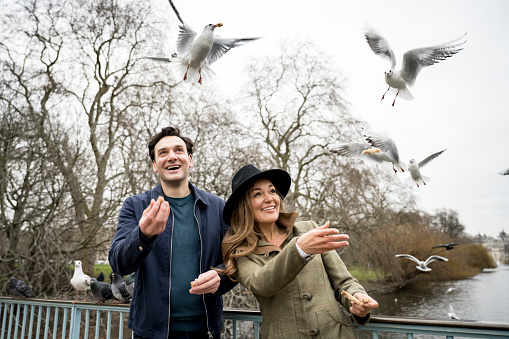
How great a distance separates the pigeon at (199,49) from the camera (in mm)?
3295

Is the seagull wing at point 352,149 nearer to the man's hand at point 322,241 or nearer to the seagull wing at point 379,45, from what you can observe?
the seagull wing at point 379,45

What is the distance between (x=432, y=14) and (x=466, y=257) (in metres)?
22.1

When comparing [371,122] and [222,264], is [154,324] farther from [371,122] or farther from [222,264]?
[371,122]

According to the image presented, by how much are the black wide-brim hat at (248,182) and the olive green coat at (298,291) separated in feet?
0.86

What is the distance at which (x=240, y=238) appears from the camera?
1.68 metres

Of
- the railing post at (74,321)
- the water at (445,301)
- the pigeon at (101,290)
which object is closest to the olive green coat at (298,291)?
the railing post at (74,321)

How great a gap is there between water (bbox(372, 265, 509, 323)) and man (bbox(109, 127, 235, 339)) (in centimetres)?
1093

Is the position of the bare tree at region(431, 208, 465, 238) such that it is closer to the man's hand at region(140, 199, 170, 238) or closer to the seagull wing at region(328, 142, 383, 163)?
the seagull wing at region(328, 142, 383, 163)

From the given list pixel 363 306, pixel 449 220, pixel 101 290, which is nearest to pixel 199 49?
pixel 363 306

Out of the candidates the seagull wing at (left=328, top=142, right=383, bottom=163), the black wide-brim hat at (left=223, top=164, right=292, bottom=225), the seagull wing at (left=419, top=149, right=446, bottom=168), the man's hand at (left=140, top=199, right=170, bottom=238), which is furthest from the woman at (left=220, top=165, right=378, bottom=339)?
the seagull wing at (left=419, top=149, right=446, bottom=168)

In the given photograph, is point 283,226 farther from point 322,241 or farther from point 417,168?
point 417,168

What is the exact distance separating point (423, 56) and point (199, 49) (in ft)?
7.00

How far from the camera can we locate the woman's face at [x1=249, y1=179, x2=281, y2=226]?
5.63 feet

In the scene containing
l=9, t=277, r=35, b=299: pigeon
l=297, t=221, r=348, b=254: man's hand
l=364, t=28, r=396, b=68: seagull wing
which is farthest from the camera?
l=9, t=277, r=35, b=299: pigeon
